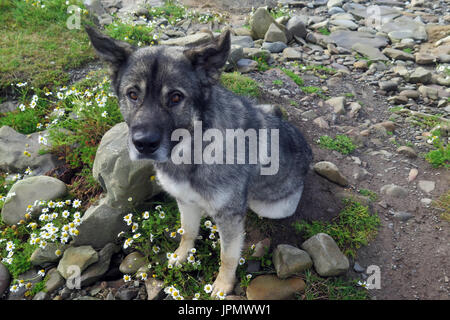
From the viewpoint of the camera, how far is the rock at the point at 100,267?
12.4ft

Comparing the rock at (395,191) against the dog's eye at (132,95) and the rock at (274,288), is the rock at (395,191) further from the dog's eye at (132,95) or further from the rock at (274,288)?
the dog's eye at (132,95)

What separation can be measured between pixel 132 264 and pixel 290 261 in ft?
6.38

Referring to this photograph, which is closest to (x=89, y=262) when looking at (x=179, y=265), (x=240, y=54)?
(x=179, y=265)

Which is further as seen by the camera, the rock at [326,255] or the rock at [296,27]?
the rock at [296,27]

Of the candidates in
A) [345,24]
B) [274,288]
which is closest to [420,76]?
[345,24]

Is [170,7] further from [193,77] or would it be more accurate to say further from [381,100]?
[193,77]

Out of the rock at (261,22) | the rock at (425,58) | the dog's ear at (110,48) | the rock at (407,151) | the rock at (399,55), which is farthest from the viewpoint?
the rock at (261,22)

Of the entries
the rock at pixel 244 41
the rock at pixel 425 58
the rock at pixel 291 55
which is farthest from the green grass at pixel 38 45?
the rock at pixel 425 58

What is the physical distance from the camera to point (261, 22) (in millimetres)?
8250

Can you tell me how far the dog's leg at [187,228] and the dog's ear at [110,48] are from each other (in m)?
1.76

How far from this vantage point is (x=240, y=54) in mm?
6859

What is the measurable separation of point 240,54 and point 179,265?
16.0 feet

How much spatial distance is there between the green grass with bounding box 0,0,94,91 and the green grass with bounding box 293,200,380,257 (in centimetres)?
555

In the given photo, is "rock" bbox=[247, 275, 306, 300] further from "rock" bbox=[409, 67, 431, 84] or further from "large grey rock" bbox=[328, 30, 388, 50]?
"large grey rock" bbox=[328, 30, 388, 50]
